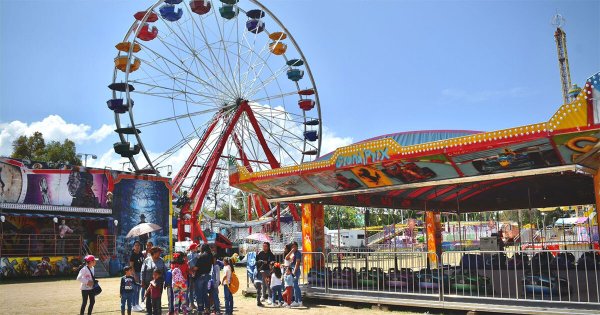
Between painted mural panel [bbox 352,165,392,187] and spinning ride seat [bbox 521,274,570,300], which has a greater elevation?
painted mural panel [bbox 352,165,392,187]

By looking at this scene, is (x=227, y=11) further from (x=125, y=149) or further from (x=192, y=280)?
(x=192, y=280)

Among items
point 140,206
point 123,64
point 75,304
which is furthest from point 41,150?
point 75,304

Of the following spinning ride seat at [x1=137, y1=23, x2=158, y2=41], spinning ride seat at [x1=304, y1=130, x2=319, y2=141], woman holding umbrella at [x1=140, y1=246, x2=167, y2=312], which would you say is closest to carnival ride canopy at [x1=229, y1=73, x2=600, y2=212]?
woman holding umbrella at [x1=140, y1=246, x2=167, y2=312]

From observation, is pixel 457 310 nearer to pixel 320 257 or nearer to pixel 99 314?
pixel 320 257

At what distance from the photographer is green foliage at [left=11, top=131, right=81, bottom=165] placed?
156ft

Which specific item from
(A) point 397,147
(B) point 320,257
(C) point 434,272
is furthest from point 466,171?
(B) point 320,257

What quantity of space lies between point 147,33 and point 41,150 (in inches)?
1165

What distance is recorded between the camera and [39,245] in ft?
82.3

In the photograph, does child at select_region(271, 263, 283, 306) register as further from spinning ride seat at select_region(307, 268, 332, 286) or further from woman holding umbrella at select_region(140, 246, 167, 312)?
woman holding umbrella at select_region(140, 246, 167, 312)

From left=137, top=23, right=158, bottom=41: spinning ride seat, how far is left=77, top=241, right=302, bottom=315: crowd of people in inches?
561

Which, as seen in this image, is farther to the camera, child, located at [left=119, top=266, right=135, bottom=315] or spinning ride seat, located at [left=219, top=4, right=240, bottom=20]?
spinning ride seat, located at [left=219, top=4, right=240, bottom=20]

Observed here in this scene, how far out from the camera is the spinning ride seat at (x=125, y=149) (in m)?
24.1

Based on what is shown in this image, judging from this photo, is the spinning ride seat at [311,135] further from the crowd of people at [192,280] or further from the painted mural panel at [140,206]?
the crowd of people at [192,280]

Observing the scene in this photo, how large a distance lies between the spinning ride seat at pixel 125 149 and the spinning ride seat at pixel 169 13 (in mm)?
5852
